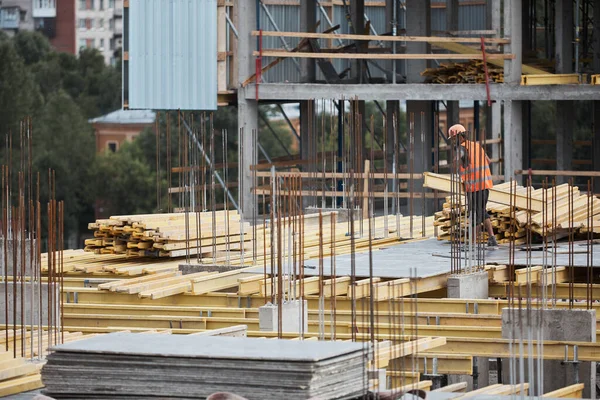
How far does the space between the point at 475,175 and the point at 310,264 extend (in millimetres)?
2656

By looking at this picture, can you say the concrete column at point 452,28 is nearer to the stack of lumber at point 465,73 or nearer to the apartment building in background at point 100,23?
the stack of lumber at point 465,73

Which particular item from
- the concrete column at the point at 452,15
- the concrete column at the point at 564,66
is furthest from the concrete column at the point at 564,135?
the concrete column at the point at 452,15

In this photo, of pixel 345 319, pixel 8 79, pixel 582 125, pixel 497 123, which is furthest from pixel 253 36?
pixel 8 79

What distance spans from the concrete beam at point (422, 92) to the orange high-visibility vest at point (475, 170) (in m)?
8.13

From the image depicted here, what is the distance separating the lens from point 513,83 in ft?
86.9

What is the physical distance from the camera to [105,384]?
10328 mm

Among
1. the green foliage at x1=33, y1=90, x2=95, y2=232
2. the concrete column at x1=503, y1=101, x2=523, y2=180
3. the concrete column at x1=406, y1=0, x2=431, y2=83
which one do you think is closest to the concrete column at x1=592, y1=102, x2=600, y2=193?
the concrete column at x1=406, y1=0, x2=431, y2=83

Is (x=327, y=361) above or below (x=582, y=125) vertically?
below

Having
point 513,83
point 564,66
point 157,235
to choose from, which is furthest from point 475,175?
point 564,66

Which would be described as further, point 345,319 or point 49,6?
point 49,6

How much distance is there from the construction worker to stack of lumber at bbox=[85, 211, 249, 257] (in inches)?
123

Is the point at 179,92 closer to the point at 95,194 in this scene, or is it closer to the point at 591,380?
the point at 591,380

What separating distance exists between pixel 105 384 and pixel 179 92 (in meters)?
18.2

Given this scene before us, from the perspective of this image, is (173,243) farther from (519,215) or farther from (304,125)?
(304,125)
